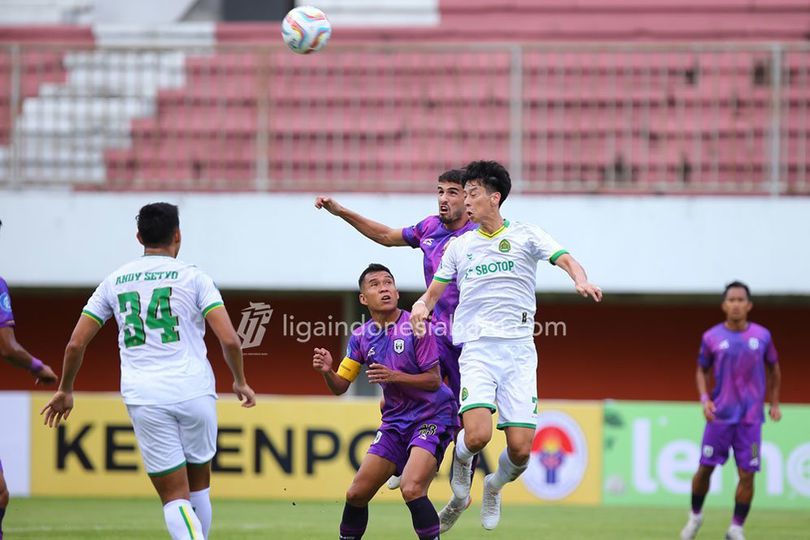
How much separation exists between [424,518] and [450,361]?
137 cm

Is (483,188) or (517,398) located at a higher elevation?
(483,188)

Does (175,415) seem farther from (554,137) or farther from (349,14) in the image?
(349,14)

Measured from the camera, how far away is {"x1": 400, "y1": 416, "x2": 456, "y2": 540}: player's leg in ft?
24.9

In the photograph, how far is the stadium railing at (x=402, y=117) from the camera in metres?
13.7

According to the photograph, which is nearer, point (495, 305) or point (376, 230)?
point (495, 305)

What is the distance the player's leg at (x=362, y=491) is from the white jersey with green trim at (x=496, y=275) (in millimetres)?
943

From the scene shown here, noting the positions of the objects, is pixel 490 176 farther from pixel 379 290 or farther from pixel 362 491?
pixel 362 491

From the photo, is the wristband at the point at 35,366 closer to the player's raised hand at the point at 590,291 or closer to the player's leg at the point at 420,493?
the player's leg at the point at 420,493

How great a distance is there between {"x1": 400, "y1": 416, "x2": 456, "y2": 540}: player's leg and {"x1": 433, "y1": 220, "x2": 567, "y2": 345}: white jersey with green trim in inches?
28.1

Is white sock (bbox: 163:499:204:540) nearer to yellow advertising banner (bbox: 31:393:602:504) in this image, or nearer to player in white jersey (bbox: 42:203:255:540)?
player in white jersey (bbox: 42:203:255:540)

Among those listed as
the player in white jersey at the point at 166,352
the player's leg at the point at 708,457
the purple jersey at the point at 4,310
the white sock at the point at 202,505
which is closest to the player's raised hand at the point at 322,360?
the player in white jersey at the point at 166,352

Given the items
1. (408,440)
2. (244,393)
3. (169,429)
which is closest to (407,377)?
(408,440)

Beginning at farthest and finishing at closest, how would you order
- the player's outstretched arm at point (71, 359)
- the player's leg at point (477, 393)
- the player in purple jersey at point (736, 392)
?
the player in purple jersey at point (736, 392)
the player's leg at point (477, 393)
the player's outstretched arm at point (71, 359)

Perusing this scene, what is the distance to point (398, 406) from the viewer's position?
7988mm
